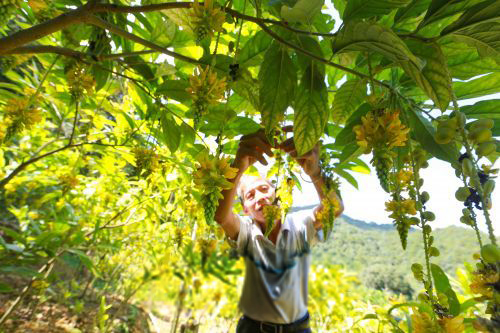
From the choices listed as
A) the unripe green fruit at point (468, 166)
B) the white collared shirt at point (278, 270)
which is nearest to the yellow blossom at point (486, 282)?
the unripe green fruit at point (468, 166)

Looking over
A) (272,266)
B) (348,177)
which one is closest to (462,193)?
(348,177)

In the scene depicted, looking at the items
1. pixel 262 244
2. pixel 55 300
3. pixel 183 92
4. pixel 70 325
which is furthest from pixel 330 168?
pixel 55 300

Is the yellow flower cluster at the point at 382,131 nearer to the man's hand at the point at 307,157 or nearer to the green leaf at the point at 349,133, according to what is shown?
the green leaf at the point at 349,133

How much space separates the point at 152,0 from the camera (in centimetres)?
68

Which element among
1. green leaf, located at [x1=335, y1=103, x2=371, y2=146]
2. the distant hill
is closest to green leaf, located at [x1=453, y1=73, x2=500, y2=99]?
green leaf, located at [x1=335, y1=103, x2=371, y2=146]

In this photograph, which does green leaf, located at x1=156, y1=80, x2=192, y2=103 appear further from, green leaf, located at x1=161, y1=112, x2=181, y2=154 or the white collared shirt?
the white collared shirt

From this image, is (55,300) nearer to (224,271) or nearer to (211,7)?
(224,271)

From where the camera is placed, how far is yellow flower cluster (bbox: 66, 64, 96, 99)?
0.75 metres

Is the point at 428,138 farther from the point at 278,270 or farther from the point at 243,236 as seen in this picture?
the point at 278,270

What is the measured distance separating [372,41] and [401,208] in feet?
0.97

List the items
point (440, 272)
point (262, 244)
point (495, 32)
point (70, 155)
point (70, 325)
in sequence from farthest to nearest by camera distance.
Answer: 1. point (70, 325)
2. point (262, 244)
3. point (70, 155)
4. point (440, 272)
5. point (495, 32)

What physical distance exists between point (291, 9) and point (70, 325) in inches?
Answer: 140

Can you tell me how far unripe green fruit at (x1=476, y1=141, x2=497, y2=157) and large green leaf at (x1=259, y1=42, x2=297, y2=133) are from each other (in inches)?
12.1

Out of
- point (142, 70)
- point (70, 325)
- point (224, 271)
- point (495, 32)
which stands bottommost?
point (70, 325)
